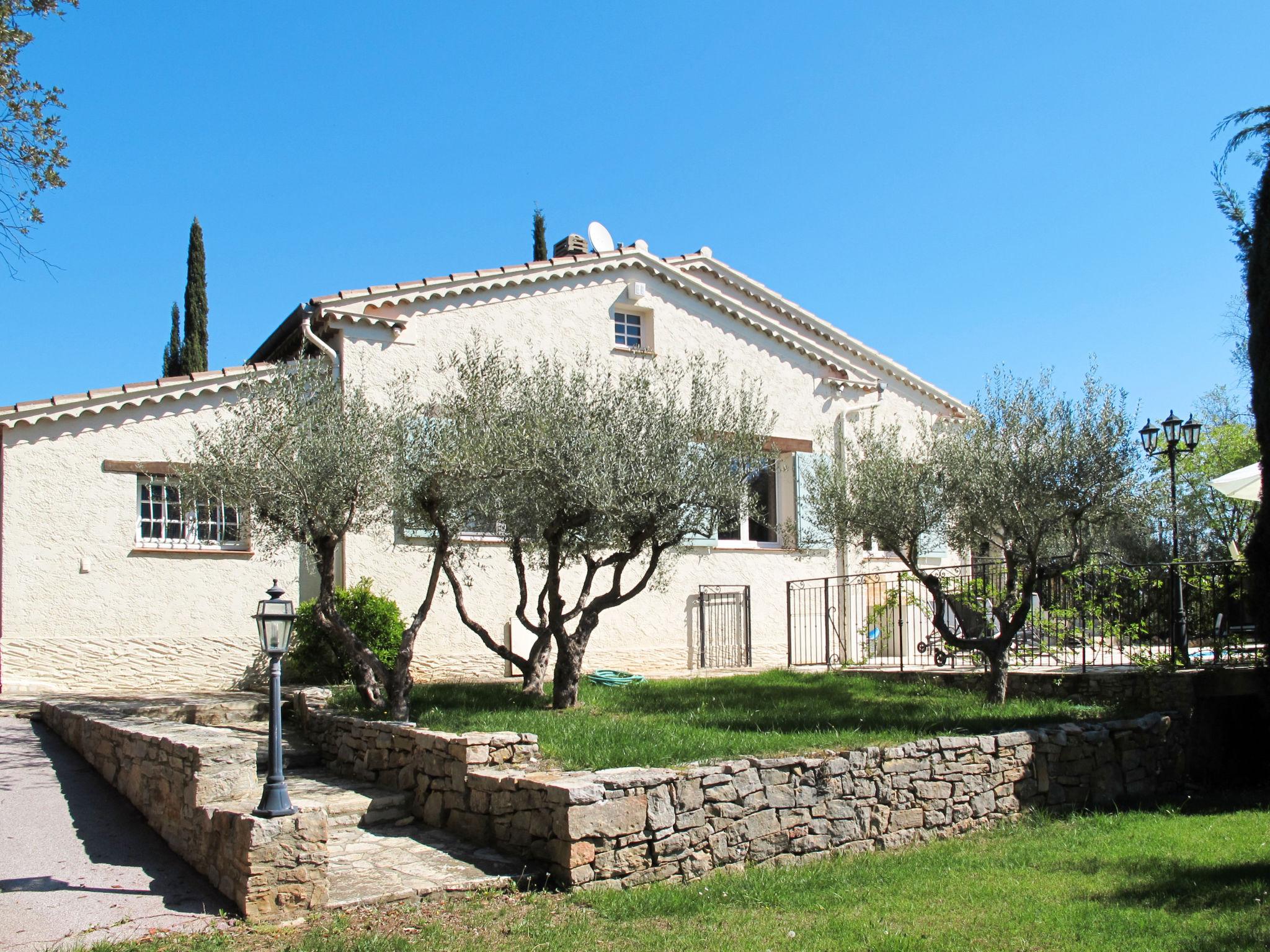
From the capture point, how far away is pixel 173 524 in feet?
40.2

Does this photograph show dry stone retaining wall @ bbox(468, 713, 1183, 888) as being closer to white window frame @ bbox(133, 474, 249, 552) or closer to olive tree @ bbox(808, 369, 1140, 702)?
olive tree @ bbox(808, 369, 1140, 702)

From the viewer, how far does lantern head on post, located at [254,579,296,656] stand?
6.50 m

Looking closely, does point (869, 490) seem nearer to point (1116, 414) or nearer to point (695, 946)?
point (1116, 414)

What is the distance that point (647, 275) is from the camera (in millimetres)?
15484

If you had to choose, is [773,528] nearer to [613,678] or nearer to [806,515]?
[806,515]

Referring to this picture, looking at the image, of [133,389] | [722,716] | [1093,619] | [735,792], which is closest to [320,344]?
[133,389]

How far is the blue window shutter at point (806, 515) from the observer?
43.4 feet

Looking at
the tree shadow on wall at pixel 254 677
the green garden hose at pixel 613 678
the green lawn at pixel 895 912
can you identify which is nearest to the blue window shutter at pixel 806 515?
the green garden hose at pixel 613 678

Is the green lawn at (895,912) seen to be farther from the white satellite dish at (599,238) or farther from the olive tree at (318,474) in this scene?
the white satellite dish at (599,238)

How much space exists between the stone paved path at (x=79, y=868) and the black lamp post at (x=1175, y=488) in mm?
9879

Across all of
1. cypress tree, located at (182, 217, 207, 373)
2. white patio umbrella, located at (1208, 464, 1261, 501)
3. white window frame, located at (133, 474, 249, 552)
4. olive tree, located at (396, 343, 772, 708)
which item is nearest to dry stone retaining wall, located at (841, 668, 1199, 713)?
white patio umbrella, located at (1208, 464, 1261, 501)

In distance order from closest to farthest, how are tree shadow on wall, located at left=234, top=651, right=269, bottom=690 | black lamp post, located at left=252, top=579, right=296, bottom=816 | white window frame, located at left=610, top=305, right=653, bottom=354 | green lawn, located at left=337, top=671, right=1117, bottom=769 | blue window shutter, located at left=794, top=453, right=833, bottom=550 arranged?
black lamp post, located at left=252, top=579, right=296, bottom=816 → green lawn, located at left=337, top=671, right=1117, bottom=769 → tree shadow on wall, located at left=234, top=651, right=269, bottom=690 → blue window shutter, located at left=794, top=453, right=833, bottom=550 → white window frame, located at left=610, top=305, right=653, bottom=354

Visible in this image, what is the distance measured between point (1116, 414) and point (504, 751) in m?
7.26

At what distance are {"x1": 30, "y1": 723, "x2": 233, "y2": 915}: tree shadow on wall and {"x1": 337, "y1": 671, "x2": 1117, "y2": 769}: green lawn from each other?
2319 mm
